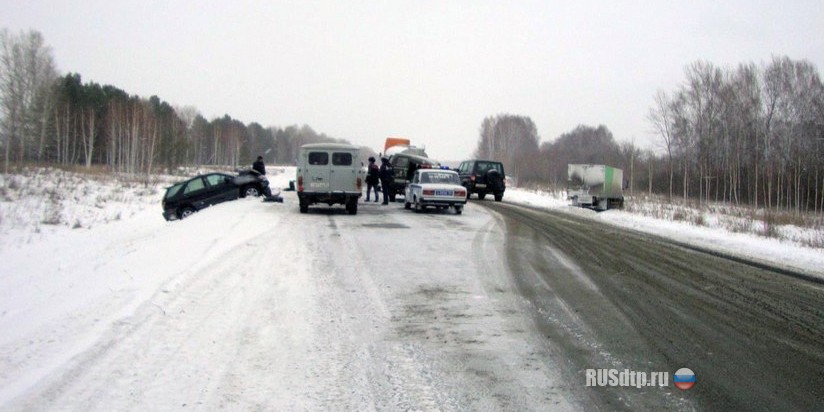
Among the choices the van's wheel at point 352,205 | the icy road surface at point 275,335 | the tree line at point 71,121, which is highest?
the tree line at point 71,121

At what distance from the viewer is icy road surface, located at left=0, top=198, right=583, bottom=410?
495 cm

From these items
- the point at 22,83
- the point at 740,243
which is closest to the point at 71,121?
the point at 22,83

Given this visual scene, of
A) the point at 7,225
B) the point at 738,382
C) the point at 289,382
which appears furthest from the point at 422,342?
the point at 7,225

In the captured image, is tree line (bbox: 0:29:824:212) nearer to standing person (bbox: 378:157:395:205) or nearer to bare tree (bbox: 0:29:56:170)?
bare tree (bbox: 0:29:56:170)

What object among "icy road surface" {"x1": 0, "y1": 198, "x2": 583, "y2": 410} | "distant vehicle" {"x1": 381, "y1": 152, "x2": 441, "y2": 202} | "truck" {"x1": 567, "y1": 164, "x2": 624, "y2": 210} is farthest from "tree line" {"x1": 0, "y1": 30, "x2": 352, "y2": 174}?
"icy road surface" {"x1": 0, "y1": 198, "x2": 583, "y2": 410}

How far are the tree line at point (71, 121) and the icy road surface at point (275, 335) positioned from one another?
135ft

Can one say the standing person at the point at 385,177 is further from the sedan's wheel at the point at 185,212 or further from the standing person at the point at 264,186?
the sedan's wheel at the point at 185,212

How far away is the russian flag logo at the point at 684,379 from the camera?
5.38 m

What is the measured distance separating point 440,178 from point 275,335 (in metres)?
17.9

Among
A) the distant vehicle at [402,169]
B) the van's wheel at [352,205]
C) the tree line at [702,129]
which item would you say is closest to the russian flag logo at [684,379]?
the van's wheel at [352,205]

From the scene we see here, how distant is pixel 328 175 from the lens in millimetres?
21062

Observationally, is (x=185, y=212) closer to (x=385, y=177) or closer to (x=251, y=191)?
(x=251, y=191)

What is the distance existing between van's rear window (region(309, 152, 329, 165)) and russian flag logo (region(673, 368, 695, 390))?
16632mm

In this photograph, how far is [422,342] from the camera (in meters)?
6.54
